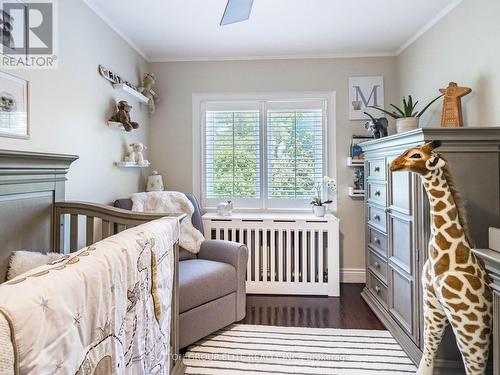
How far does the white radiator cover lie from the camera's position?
2.84 metres

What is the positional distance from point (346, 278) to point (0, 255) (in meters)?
2.95

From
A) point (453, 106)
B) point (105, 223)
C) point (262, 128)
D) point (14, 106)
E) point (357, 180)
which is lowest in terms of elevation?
point (105, 223)

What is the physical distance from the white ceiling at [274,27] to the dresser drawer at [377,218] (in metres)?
1.58

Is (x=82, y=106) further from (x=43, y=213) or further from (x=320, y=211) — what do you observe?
(x=320, y=211)

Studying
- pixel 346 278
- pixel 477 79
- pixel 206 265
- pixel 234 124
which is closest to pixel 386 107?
pixel 477 79

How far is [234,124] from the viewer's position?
3.28m

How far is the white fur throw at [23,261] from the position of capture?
50.5 inches

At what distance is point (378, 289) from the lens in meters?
2.49

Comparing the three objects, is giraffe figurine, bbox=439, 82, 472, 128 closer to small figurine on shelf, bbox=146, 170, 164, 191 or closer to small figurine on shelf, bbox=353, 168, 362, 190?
small figurine on shelf, bbox=353, 168, 362, 190

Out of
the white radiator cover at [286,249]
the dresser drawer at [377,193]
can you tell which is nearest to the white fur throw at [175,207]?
the white radiator cover at [286,249]

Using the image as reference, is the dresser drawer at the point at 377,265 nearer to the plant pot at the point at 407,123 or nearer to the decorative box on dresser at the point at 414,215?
the decorative box on dresser at the point at 414,215

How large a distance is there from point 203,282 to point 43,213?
1.06m

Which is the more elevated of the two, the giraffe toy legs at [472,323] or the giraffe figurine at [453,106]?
the giraffe figurine at [453,106]

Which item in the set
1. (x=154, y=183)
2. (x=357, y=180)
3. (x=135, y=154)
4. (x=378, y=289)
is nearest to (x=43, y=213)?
(x=135, y=154)
